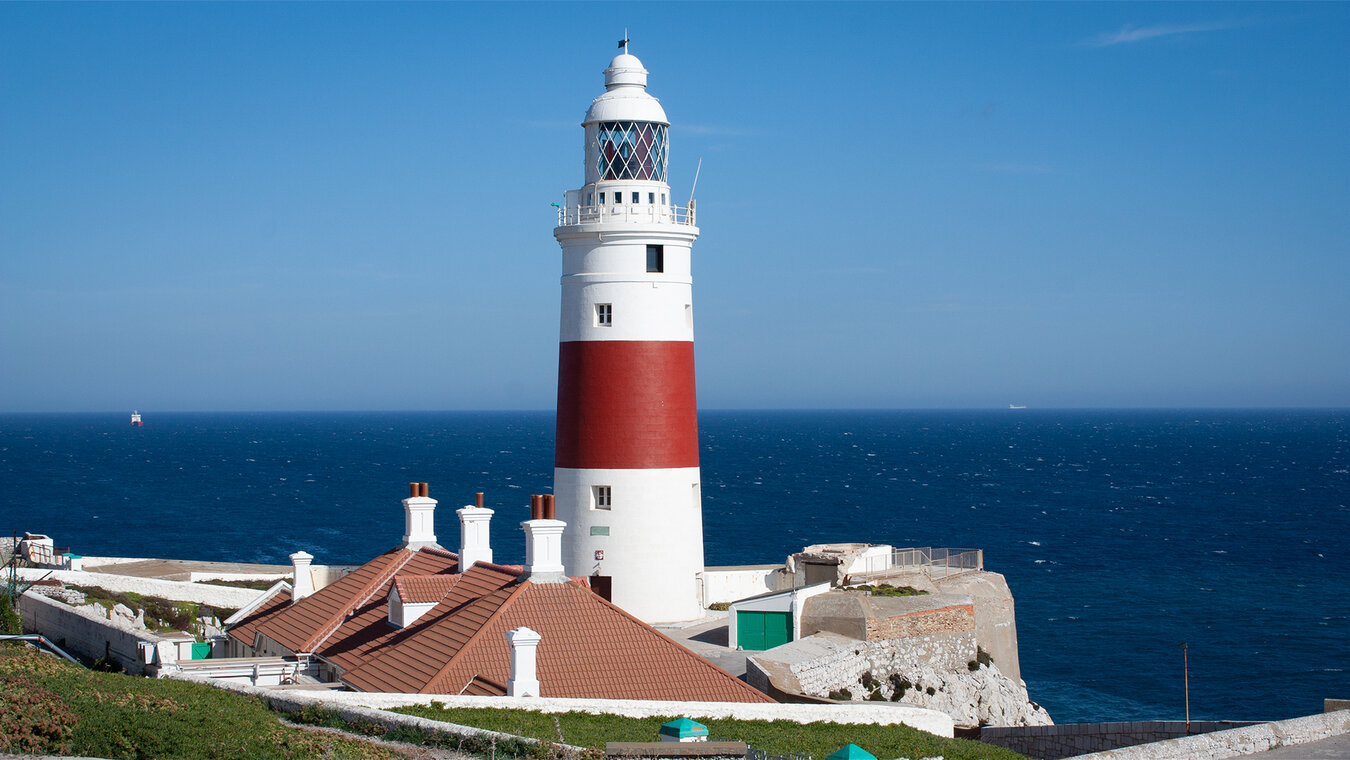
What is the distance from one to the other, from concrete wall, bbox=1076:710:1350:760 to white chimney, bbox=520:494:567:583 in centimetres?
831

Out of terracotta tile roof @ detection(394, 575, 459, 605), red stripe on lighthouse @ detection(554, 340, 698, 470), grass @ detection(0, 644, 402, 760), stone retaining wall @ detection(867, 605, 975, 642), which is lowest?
stone retaining wall @ detection(867, 605, 975, 642)

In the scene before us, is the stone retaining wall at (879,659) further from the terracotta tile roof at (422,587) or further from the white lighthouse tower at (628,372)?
the terracotta tile roof at (422,587)

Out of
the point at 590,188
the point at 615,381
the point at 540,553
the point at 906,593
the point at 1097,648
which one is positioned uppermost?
the point at 590,188

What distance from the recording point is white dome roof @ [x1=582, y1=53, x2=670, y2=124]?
1003 inches

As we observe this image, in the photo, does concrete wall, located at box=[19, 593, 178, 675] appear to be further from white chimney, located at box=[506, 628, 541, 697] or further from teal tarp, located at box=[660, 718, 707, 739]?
teal tarp, located at box=[660, 718, 707, 739]

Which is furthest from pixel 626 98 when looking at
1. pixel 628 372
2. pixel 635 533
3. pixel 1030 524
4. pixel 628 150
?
pixel 1030 524

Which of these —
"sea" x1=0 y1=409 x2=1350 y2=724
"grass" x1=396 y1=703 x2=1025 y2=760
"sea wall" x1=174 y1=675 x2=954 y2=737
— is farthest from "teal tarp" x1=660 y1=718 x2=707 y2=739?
"sea" x1=0 y1=409 x2=1350 y2=724

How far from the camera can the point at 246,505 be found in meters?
89.6

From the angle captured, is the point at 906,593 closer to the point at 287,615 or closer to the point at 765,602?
the point at 765,602

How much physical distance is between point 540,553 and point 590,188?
29.5 ft

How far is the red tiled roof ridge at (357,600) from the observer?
20.2 meters

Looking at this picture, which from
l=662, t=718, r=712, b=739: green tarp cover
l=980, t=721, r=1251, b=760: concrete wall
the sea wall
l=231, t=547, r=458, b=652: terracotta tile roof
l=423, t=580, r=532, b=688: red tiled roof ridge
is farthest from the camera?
l=231, t=547, r=458, b=652: terracotta tile roof

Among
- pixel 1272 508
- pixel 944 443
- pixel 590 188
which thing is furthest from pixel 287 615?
pixel 944 443

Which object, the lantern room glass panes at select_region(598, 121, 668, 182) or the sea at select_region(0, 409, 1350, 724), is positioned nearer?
the lantern room glass panes at select_region(598, 121, 668, 182)
